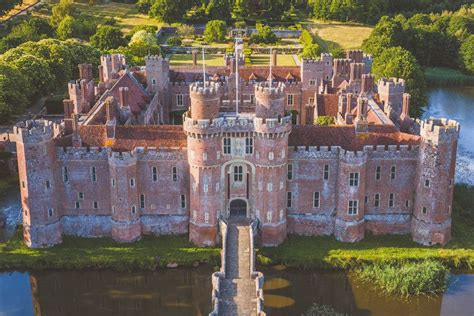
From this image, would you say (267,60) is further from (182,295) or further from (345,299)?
(345,299)

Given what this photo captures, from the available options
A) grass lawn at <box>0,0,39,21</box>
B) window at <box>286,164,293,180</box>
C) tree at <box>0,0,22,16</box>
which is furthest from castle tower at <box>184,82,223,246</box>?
grass lawn at <box>0,0,39,21</box>

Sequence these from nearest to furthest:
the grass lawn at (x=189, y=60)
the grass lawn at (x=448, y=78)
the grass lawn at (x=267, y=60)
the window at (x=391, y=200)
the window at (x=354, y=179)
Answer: the window at (x=354, y=179) → the window at (x=391, y=200) → the grass lawn at (x=267, y=60) → the grass lawn at (x=448, y=78) → the grass lawn at (x=189, y=60)

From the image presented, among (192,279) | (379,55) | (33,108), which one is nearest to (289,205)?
(192,279)

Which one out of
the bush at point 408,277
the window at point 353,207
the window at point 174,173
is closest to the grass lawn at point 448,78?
the window at point 353,207

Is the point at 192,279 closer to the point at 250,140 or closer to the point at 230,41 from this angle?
the point at 250,140

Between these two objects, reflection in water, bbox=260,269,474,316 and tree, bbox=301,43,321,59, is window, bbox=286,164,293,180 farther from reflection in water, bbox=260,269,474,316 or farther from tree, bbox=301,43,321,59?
tree, bbox=301,43,321,59

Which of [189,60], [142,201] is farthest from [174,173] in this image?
[189,60]

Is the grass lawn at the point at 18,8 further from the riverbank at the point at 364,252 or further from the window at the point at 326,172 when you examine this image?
the riverbank at the point at 364,252
